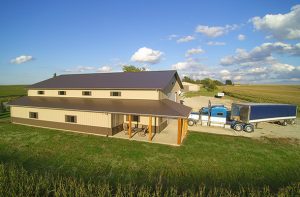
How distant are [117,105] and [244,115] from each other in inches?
655

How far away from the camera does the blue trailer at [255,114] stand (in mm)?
22531

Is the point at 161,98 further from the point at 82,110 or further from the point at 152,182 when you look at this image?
the point at 152,182

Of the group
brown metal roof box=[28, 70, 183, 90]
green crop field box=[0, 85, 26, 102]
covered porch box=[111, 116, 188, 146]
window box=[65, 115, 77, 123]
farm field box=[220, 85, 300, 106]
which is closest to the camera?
covered porch box=[111, 116, 188, 146]

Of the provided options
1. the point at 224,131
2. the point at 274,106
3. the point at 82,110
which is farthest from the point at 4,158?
the point at 274,106

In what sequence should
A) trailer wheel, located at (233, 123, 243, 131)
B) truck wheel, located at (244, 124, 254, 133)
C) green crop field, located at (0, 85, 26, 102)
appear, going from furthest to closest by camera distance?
green crop field, located at (0, 85, 26, 102), trailer wheel, located at (233, 123, 243, 131), truck wheel, located at (244, 124, 254, 133)

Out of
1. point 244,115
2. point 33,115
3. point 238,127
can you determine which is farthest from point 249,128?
point 33,115

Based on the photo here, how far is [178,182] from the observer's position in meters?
10.6

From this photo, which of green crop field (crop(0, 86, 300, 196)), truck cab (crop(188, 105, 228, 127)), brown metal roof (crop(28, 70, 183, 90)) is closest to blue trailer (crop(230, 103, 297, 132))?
truck cab (crop(188, 105, 228, 127))

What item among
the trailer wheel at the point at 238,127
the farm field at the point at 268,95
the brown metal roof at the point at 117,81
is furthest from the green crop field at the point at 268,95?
the brown metal roof at the point at 117,81

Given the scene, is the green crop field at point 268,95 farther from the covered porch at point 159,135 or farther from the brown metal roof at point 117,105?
the brown metal roof at point 117,105

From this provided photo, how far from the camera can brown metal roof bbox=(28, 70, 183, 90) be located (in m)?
21.1

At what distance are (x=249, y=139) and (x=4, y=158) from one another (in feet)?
74.6

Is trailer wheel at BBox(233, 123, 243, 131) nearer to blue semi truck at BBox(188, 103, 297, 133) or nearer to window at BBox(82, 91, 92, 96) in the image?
blue semi truck at BBox(188, 103, 297, 133)

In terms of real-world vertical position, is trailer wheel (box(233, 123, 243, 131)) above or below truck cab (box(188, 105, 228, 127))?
below
